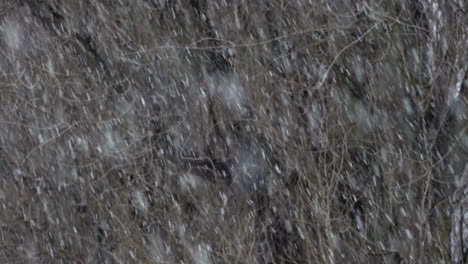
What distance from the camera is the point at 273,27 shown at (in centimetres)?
1002

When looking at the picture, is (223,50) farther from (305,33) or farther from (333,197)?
(333,197)

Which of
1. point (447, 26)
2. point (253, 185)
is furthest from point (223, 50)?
point (447, 26)

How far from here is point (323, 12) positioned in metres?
9.84

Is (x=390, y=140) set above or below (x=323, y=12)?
below

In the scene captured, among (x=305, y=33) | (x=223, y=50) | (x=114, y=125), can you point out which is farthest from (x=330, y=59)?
(x=114, y=125)

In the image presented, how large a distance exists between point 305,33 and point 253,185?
134 cm

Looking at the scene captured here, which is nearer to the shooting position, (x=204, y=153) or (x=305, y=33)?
(x=305, y=33)

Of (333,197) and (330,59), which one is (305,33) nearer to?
(330,59)

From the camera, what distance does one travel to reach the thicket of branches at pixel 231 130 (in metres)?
9.61

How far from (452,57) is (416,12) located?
47 centimetres

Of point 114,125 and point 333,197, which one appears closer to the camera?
point 333,197

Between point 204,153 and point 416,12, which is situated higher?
point 416,12

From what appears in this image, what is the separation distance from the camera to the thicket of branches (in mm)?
9609

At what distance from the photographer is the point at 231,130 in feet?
33.9
